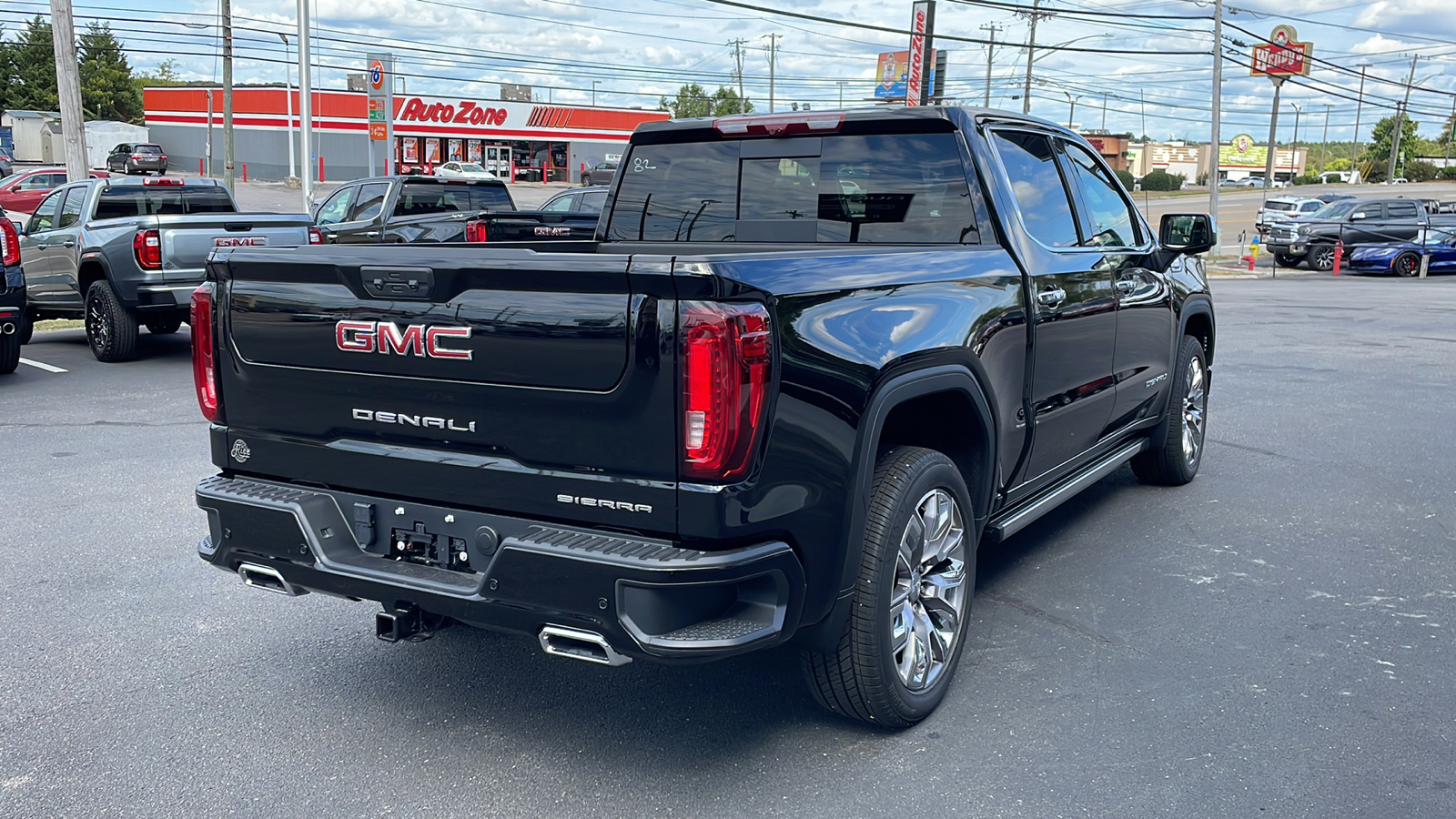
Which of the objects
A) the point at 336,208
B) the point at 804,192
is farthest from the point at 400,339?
the point at 336,208

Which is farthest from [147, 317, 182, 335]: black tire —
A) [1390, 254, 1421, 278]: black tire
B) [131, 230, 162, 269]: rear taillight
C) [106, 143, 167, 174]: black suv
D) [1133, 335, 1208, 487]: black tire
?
[106, 143, 167, 174]: black suv

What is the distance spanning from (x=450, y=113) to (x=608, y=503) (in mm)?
71071

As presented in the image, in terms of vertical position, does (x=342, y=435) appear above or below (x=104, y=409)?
above

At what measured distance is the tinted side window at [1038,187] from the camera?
4.83 m

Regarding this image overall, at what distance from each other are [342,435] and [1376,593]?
4260 mm

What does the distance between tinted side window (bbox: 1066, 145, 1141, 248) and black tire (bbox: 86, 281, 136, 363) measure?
9.42 meters

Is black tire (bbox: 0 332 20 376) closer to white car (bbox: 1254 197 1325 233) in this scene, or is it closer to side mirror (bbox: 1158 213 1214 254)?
side mirror (bbox: 1158 213 1214 254)

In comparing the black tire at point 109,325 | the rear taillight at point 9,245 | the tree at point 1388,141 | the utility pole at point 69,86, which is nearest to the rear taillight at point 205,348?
the rear taillight at point 9,245

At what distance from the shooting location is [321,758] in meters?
3.59

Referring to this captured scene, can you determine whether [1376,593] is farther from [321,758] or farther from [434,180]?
[434,180]

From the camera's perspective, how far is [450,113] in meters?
70.1

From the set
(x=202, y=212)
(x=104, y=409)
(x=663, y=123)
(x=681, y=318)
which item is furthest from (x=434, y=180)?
(x=681, y=318)

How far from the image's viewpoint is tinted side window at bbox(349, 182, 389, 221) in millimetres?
16734

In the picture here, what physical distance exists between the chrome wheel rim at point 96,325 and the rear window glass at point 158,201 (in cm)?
100
